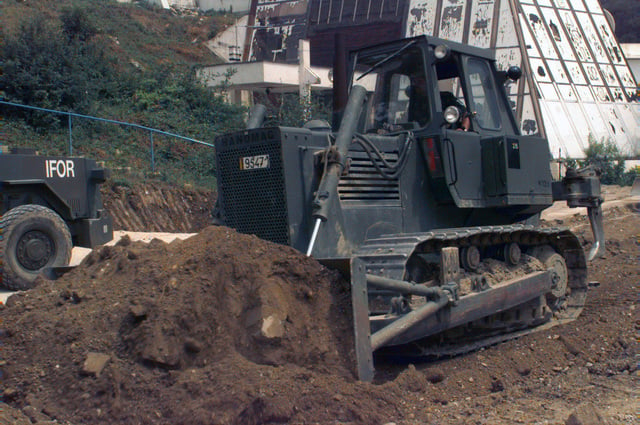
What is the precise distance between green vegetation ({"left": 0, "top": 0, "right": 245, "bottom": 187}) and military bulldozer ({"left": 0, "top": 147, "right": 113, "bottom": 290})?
542cm

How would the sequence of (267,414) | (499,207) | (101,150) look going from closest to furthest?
(267,414)
(499,207)
(101,150)

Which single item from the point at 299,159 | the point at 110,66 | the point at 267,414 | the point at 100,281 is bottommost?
the point at 267,414

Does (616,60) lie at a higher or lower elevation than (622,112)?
higher

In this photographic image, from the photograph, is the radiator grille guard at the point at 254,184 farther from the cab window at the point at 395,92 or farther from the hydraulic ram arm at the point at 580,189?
the hydraulic ram arm at the point at 580,189

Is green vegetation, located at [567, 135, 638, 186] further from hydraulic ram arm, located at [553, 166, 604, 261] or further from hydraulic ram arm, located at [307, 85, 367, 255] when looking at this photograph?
hydraulic ram arm, located at [307, 85, 367, 255]

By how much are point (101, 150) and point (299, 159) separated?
12.8m

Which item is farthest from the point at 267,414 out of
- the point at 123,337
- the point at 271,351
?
the point at 123,337

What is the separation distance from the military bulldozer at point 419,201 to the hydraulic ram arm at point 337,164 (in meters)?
0.01

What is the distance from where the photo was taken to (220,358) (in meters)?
4.71

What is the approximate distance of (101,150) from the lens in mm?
17922

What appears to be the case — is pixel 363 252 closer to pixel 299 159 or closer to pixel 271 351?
pixel 299 159

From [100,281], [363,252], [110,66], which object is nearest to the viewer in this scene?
[100,281]

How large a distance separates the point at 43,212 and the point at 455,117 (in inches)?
238

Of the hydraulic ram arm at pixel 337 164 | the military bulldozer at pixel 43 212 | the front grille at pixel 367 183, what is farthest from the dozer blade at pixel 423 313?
the military bulldozer at pixel 43 212
